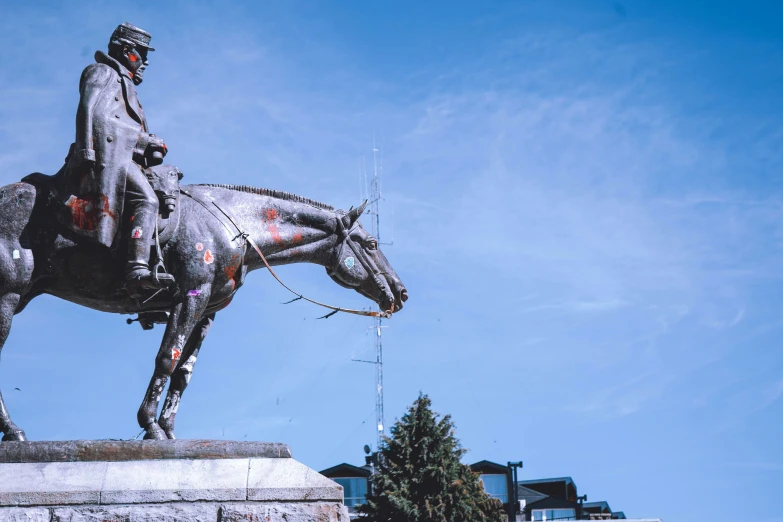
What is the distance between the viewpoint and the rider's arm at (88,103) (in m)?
12.0

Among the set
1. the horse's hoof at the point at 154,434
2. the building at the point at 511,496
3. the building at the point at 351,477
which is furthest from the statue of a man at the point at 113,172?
the building at the point at 351,477

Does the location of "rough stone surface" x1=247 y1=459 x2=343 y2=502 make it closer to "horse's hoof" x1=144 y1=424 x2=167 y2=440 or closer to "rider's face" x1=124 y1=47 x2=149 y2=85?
"horse's hoof" x1=144 y1=424 x2=167 y2=440

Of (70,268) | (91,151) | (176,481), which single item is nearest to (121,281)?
(70,268)

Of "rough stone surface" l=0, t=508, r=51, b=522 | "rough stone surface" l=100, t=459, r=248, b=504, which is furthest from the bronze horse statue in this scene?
"rough stone surface" l=0, t=508, r=51, b=522

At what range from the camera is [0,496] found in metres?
10.4

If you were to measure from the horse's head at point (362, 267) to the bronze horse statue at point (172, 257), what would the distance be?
256 mm

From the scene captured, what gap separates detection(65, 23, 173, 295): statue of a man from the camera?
38.8 feet

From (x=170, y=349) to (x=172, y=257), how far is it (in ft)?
3.28

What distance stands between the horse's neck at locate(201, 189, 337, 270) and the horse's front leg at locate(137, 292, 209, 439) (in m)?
0.98

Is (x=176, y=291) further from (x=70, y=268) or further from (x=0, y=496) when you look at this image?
(x=0, y=496)

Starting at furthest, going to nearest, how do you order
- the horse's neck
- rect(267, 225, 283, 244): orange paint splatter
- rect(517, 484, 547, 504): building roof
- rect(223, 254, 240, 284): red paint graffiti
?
1. rect(517, 484, 547, 504): building roof
2. rect(267, 225, 283, 244): orange paint splatter
3. the horse's neck
4. rect(223, 254, 240, 284): red paint graffiti

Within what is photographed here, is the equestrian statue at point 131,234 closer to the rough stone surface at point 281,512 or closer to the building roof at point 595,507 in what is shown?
the rough stone surface at point 281,512

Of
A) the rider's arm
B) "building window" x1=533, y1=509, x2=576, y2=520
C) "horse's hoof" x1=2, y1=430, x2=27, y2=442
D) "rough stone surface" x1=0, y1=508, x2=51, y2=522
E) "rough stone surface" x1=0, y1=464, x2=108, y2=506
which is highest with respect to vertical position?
"building window" x1=533, y1=509, x2=576, y2=520

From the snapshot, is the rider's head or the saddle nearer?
the saddle
